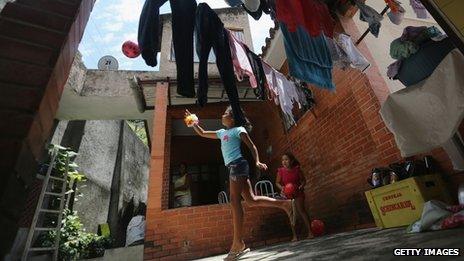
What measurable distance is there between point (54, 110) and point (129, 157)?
44.5 feet

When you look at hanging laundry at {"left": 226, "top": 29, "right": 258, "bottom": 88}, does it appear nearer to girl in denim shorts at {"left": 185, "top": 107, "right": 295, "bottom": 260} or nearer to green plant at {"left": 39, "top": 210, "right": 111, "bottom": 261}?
girl in denim shorts at {"left": 185, "top": 107, "right": 295, "bottom": 260}

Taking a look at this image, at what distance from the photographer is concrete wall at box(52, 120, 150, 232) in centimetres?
994

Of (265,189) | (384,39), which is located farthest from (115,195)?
(384,39)

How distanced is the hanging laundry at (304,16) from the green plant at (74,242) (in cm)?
765

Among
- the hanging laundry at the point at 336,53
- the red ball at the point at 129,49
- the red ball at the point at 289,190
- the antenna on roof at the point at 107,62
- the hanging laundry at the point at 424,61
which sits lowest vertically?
the red ball at the point at 289,190

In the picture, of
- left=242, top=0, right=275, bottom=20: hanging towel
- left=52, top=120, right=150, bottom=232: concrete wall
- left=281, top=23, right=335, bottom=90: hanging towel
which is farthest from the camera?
left=52, top=120, right=150, bottom=232: concrete wall

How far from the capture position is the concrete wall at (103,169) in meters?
9.94

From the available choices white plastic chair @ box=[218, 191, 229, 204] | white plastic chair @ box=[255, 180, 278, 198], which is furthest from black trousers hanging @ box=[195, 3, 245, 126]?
white plastic chair @ box=[218, 191, 229, 204]

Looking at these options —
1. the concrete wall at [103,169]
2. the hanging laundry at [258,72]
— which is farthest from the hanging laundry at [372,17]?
the concrete wall at [103,169]

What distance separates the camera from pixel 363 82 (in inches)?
189

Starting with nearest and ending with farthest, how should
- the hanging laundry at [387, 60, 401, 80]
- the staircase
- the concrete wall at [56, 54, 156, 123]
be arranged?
the staircase, the hanging laundry at [387, 60, 401, 80], the concrete wall at [56, 54, 156, 123]

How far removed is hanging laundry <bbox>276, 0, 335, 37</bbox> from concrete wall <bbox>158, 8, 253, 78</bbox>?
5.35 metres

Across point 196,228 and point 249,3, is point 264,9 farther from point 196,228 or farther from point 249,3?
point 196,228

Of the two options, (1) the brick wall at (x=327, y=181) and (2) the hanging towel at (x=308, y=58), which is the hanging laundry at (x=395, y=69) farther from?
(1) the brick wall at (x=327, y=181)
